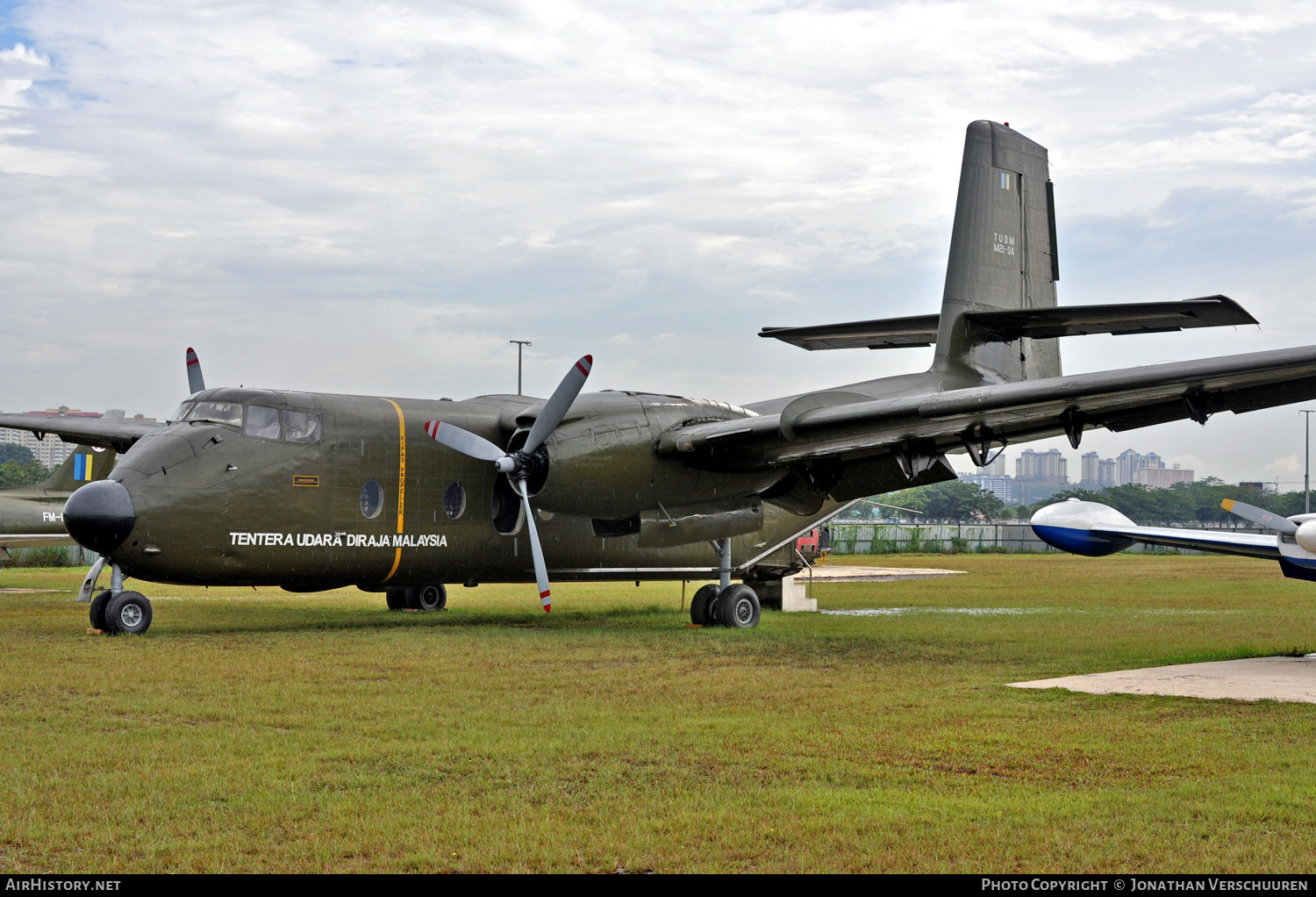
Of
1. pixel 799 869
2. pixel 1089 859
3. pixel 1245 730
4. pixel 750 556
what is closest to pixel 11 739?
pixel 799 869

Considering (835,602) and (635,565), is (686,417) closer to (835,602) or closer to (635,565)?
(635,565)

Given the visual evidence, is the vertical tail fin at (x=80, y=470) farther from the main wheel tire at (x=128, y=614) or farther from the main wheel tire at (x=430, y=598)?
the main wheel tire at (x=128, y=614)

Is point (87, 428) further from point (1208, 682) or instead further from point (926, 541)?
point (926, 541)

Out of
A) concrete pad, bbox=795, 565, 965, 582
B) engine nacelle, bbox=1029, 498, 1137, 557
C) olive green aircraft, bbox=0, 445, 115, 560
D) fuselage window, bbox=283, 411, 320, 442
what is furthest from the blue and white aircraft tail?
olive green aircraft, bbox=0, 445, 115, 560

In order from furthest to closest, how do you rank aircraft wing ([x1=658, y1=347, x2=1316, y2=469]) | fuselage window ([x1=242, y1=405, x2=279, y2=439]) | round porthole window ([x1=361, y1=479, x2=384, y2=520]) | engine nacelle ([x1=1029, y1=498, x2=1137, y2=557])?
round porthole window ([x1=361, y1=479, x2=384, y2=520])
fuselage window ([x1=242, y1=405, x2=279, y2=439])
engine nacelle ([x1=1029, y1=498, x2=1137, y2=557])
aircraft wing ([x1=658, y1=347, x2=1316, y2=469])

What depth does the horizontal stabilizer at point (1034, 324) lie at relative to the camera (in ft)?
51.8

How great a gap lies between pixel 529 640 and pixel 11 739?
8.38m

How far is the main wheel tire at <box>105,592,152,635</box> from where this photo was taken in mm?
16047

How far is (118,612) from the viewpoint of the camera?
1611cm

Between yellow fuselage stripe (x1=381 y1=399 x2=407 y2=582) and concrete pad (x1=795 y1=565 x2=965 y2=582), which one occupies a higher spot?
yellow fuselage stripe (x1=381 y1=399 x2=407 y2=582)

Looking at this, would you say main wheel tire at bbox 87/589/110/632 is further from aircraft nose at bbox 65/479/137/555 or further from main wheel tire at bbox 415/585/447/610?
main wheel tire at bbox 415/585/447/610

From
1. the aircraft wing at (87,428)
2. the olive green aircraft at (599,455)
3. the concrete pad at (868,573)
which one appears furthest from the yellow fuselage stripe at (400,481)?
the concrete pad at (868,573)

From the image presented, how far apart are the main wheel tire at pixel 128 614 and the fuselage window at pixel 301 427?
2.97 m

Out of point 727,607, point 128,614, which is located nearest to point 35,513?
point 128,614
